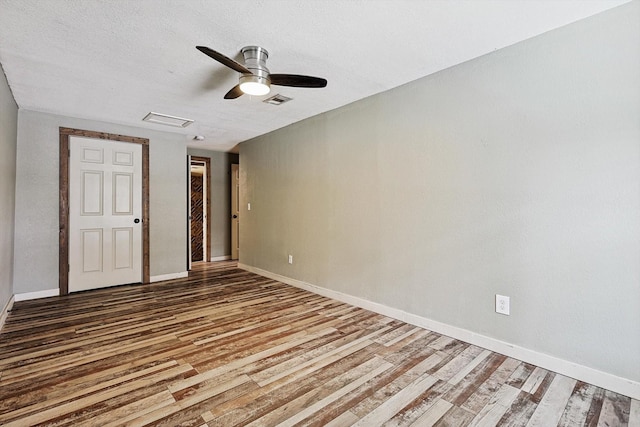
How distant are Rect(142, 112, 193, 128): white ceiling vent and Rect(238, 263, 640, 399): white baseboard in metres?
3.10

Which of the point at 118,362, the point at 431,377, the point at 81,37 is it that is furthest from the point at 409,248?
the point at 81,37

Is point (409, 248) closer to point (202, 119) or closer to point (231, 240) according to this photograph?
point (202, 119)

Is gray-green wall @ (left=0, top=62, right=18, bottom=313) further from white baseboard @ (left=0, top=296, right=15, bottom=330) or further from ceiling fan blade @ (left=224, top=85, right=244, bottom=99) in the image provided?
ceiling fan blade @ (left=224, top=85, right=244, bottom=99)

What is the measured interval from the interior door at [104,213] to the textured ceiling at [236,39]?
0.99 metres

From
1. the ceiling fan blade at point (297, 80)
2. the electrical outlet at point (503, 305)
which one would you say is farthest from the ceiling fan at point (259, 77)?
the electrical outlet at point (503, 305)

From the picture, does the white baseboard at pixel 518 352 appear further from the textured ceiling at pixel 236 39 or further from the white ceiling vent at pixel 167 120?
the white ceiling vent at pixel 167 120

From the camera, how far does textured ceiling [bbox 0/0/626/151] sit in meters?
1.87

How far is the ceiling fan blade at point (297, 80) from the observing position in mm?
2338

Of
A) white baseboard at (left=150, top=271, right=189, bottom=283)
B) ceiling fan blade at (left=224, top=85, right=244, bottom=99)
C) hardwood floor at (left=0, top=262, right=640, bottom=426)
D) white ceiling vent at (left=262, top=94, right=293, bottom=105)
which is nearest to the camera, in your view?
hardwood floor at (left=0, top=262, right=640, bottom=426)

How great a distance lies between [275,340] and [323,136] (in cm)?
245

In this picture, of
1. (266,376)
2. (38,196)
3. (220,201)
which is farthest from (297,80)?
(220,201)

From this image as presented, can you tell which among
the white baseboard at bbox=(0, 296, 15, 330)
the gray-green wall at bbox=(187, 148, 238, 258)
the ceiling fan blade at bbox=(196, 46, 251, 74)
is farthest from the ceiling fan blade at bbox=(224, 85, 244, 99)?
the gray-green wall at bbox=(187, 148, 238, 258)

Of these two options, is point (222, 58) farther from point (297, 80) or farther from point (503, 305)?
point (503, 305)

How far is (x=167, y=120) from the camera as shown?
4164 millimetres
